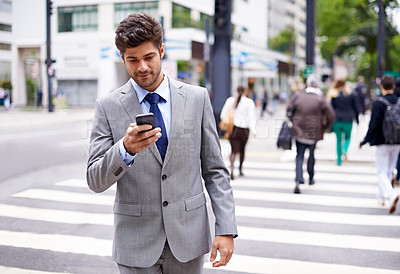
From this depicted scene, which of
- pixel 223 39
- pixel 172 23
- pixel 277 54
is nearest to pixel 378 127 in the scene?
pixel 223 39

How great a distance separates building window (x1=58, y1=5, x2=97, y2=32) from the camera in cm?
3222

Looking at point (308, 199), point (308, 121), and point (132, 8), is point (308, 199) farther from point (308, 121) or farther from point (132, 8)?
point (132, 8)

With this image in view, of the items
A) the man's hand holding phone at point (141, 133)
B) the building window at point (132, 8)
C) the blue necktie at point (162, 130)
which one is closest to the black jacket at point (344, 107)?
the blue necktie at point (162, 130)

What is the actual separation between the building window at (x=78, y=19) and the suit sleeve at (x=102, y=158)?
29981 mm

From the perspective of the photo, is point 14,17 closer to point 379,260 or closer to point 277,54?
point 379,260

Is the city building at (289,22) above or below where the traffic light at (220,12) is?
above

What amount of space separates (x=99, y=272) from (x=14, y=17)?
839 centimetres

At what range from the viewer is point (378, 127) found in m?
7.50

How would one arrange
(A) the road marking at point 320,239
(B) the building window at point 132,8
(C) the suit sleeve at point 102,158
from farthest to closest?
(B) the building window at point 132,8, (A) the road marking at point 320,239, (C) the suit sleeve at point 102,158

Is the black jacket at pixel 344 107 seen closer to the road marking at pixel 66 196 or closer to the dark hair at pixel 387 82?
the dark hair at pixel 387 82

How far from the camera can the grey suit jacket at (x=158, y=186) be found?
2363mm

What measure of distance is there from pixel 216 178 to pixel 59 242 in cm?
380

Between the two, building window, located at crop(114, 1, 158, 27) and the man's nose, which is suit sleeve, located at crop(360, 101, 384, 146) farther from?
building window, located at crop(114, 1, 158, 27)

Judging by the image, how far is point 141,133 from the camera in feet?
6.60
